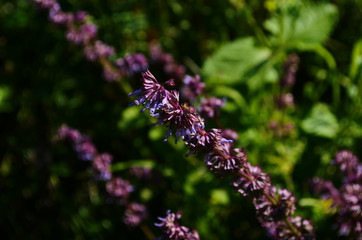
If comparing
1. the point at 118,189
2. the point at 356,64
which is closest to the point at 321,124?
the point at 356,64

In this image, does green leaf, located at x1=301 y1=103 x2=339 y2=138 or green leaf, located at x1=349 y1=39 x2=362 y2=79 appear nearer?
green leaf, located at x1=349 y1=39 x2=362 y2=79

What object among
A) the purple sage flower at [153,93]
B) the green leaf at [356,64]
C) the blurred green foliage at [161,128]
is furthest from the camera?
the blurred green foliage at [161,128]

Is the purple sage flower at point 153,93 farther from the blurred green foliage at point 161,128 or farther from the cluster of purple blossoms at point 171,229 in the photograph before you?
the blurred green foliage at point 161,128

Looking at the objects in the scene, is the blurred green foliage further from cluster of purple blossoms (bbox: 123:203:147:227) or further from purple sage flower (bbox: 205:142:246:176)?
purple sage flower (bbox: 205:142:246:176)

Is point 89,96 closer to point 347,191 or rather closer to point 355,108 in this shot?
point 355,108

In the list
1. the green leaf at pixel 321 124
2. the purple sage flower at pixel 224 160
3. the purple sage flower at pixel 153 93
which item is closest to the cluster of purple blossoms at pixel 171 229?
the purple sage flower at pixel 224 160

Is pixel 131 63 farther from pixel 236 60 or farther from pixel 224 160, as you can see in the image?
pixel 224 160

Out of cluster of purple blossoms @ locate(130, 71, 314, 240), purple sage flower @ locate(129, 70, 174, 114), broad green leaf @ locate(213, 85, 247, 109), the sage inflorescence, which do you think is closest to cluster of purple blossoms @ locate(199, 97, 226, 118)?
the sage inflorescence
